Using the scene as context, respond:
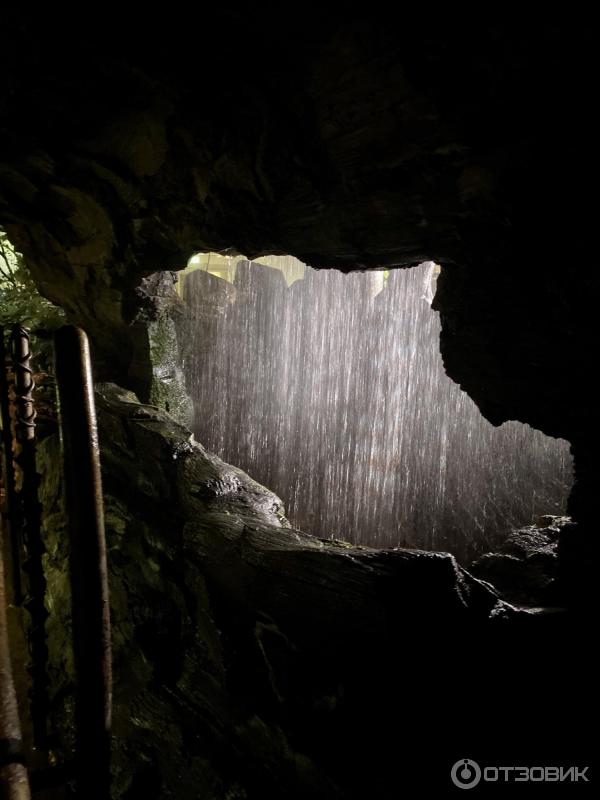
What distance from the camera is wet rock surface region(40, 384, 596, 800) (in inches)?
101

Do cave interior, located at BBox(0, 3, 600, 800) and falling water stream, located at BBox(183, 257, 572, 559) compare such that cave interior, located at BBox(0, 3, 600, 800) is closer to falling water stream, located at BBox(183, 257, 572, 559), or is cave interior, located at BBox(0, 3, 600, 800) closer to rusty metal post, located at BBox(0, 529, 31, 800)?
rusty metal post, located at BBox(0, 529, 31, 800)

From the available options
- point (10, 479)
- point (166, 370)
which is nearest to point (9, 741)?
point (10, 479)

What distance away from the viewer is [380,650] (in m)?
2.69

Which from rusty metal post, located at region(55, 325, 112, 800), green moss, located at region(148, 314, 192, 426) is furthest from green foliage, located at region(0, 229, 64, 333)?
rusty metal post, located at region(55, 325, 112, 800)

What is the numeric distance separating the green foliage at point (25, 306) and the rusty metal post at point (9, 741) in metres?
7.10

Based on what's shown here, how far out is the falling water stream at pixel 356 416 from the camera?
10.2 metres

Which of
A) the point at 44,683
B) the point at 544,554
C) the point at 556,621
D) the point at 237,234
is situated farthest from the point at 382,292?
the point at 44,683

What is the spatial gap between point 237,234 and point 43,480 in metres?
4.54

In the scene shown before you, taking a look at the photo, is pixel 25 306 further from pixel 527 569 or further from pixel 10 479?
pixel 527 569

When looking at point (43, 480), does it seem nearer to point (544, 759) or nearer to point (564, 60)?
point (544, 759)

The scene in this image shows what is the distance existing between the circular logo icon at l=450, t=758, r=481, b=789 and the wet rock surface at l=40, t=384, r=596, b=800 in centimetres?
5

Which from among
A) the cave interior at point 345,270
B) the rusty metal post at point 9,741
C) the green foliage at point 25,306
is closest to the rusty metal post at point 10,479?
the cave interior at point 345,270

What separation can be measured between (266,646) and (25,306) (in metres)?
7.12

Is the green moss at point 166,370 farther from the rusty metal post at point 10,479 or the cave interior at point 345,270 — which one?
the rusty metal post at point 10,479
